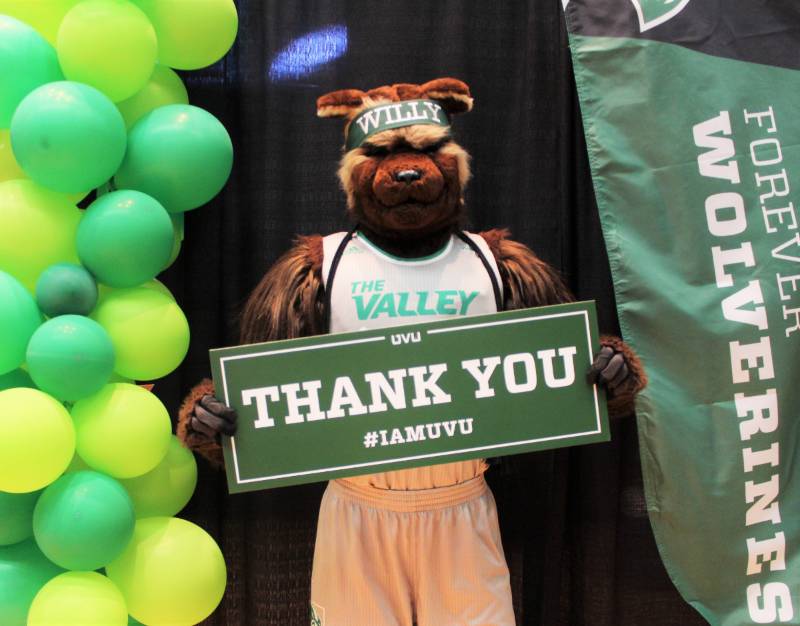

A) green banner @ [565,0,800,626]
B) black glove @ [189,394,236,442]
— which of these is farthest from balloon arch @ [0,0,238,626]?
green banner @ [565,0,800,626]

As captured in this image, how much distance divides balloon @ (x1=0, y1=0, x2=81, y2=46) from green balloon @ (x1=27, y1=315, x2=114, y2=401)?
64 centimetres

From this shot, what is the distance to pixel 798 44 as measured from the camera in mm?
2258

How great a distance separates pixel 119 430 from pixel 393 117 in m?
0.86

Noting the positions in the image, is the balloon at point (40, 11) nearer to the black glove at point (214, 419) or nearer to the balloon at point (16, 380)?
the balloon at point (16, 380)

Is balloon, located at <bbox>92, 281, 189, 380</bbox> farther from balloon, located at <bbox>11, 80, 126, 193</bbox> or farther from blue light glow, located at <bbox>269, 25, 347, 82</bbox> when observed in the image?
blue light glow, located at <bbox>269, 25, 347, 82</bbox>

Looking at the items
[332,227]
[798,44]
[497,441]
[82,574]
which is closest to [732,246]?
[798,44]

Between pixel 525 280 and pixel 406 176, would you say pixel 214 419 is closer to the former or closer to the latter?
pixel 406 176

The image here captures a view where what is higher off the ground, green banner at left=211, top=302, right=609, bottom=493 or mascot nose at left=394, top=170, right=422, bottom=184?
mascot nose at left=394, top=170, right=422, bottom=184

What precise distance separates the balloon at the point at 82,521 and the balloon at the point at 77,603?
4 centimetres

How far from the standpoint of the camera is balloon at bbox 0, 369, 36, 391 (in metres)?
1.81

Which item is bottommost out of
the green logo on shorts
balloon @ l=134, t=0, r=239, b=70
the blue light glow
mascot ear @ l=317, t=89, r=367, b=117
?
the green logo on shorts

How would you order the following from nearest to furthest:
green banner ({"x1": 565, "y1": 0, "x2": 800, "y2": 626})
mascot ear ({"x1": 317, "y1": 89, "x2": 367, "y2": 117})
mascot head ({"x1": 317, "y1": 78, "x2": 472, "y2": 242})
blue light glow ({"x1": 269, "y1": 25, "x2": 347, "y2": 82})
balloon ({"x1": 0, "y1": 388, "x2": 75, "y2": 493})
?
balloon ({"x1": 0, "y1": 388, "x2": 75, "y2": 493})
mascot head ({"x1": 317, "y1": 78, "x2": 472, "y2": 242})
mascot ear ({"x1": 317, "y1": 89, "x2": 367, "y2": 117})
green banner ({"x1": 565, "y1": 0, "x2": 800, "y2": 626})
blue light glow ({"x1": 269, "y1": 25, "x2": 347, "y2": 82})

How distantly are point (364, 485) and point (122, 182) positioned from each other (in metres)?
0.84

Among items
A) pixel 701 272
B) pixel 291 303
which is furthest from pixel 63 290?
pixel 701 272
